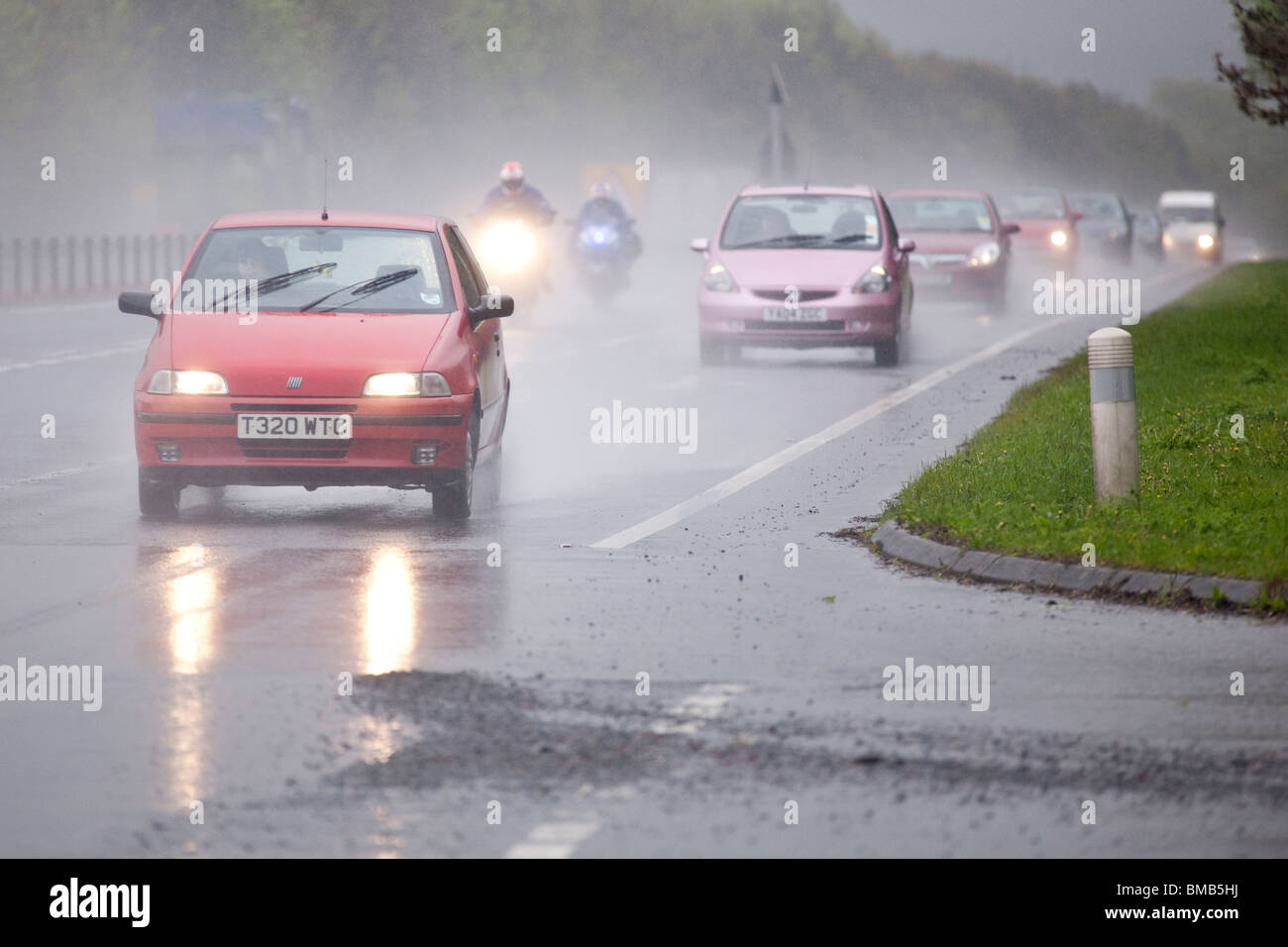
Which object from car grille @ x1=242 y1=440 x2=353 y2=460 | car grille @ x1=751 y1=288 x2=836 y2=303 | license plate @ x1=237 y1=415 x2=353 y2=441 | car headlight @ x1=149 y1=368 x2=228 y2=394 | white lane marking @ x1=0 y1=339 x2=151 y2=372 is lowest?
white lane marking @ x1=0 y1=339 x2=151 y2=372

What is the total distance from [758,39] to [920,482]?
386ft

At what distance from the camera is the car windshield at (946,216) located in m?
34.2

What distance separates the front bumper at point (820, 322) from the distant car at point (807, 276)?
0.03ft

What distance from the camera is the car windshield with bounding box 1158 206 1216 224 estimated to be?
221 feet

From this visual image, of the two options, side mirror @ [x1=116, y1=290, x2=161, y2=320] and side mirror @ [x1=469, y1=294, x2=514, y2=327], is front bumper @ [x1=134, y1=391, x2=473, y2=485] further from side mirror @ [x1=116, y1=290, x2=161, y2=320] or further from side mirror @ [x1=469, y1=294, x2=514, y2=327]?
side mirror @ [x1=469, y1=294, x2=514, y2=327]

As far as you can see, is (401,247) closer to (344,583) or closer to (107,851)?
(344,583)

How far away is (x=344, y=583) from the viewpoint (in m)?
10.6

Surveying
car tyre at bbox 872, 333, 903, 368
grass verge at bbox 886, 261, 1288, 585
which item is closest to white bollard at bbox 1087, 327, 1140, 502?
grass verge at bbox 886, 261, 1288, 585

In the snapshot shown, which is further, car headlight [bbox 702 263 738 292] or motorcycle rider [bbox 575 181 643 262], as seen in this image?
motorcycle rider [bbox 575 181 643 262]

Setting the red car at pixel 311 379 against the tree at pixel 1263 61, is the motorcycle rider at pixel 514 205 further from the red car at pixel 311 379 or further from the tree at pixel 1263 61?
the red car at pixel 311 379

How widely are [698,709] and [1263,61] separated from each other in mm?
20087

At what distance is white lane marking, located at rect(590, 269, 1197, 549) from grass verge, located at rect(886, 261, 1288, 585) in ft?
3.94

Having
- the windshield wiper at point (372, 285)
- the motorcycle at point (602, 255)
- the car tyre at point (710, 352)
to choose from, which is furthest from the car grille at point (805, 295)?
the motorcycle at point (602, 255)

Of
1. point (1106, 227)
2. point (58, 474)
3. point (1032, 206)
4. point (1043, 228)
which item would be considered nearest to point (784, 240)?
point (58, 474)
